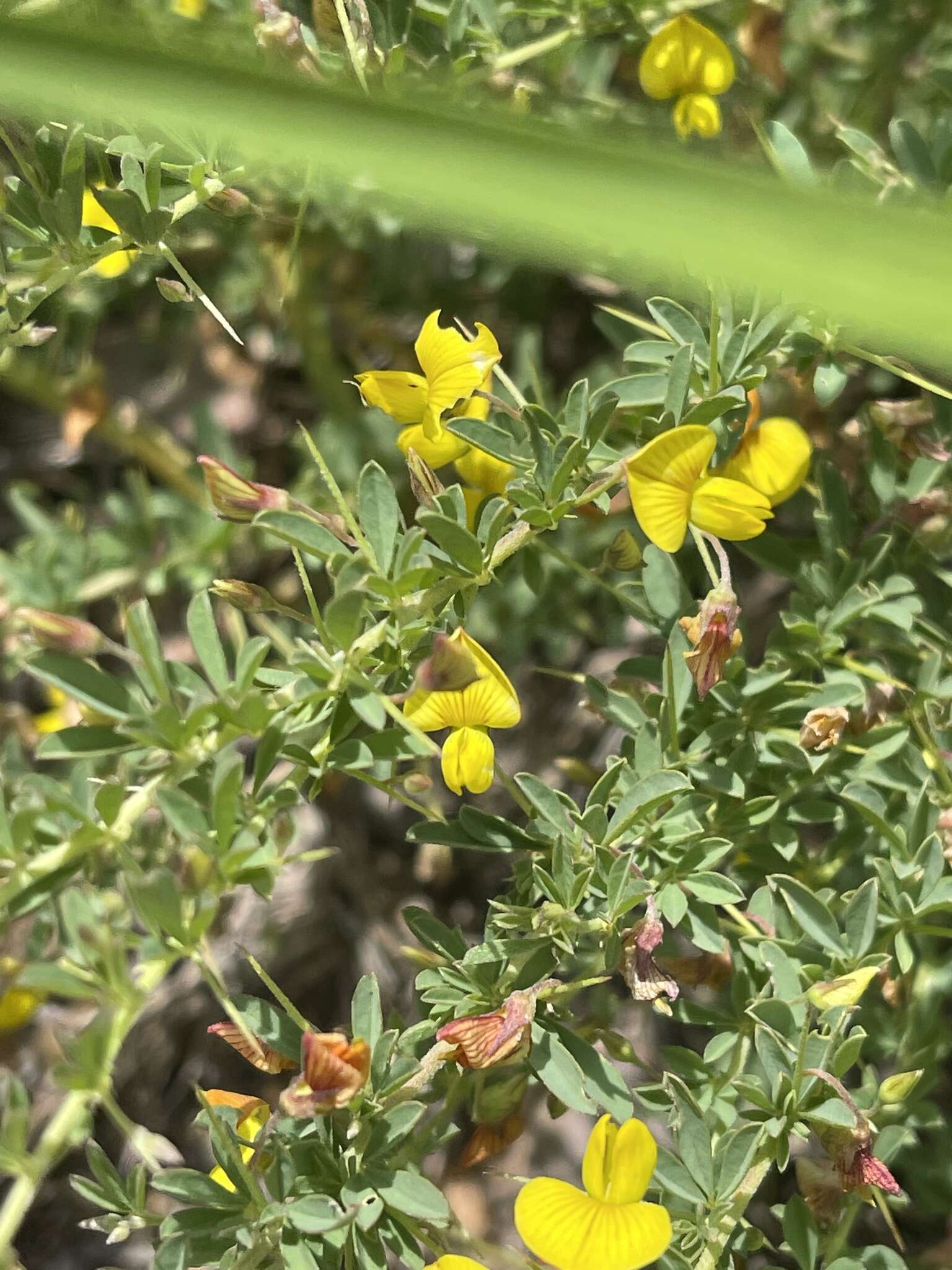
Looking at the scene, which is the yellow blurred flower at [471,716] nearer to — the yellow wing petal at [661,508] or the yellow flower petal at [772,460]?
the yellow wing petal at [661,508]

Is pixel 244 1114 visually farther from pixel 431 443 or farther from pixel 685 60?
pixel 685 60

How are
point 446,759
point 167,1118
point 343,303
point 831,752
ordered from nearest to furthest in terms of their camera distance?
point 446,759
point 831,752
point 167,1118
point 343,303

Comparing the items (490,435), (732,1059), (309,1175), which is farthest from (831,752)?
(309,1175)

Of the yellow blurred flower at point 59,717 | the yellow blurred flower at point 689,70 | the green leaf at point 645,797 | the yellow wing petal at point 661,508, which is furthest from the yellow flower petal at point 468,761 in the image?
the yellow blurred flower at point 59,717

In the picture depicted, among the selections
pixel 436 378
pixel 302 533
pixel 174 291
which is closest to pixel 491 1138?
pixel 302 533

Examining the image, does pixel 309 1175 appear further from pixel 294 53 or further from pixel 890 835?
pixel 294 53
